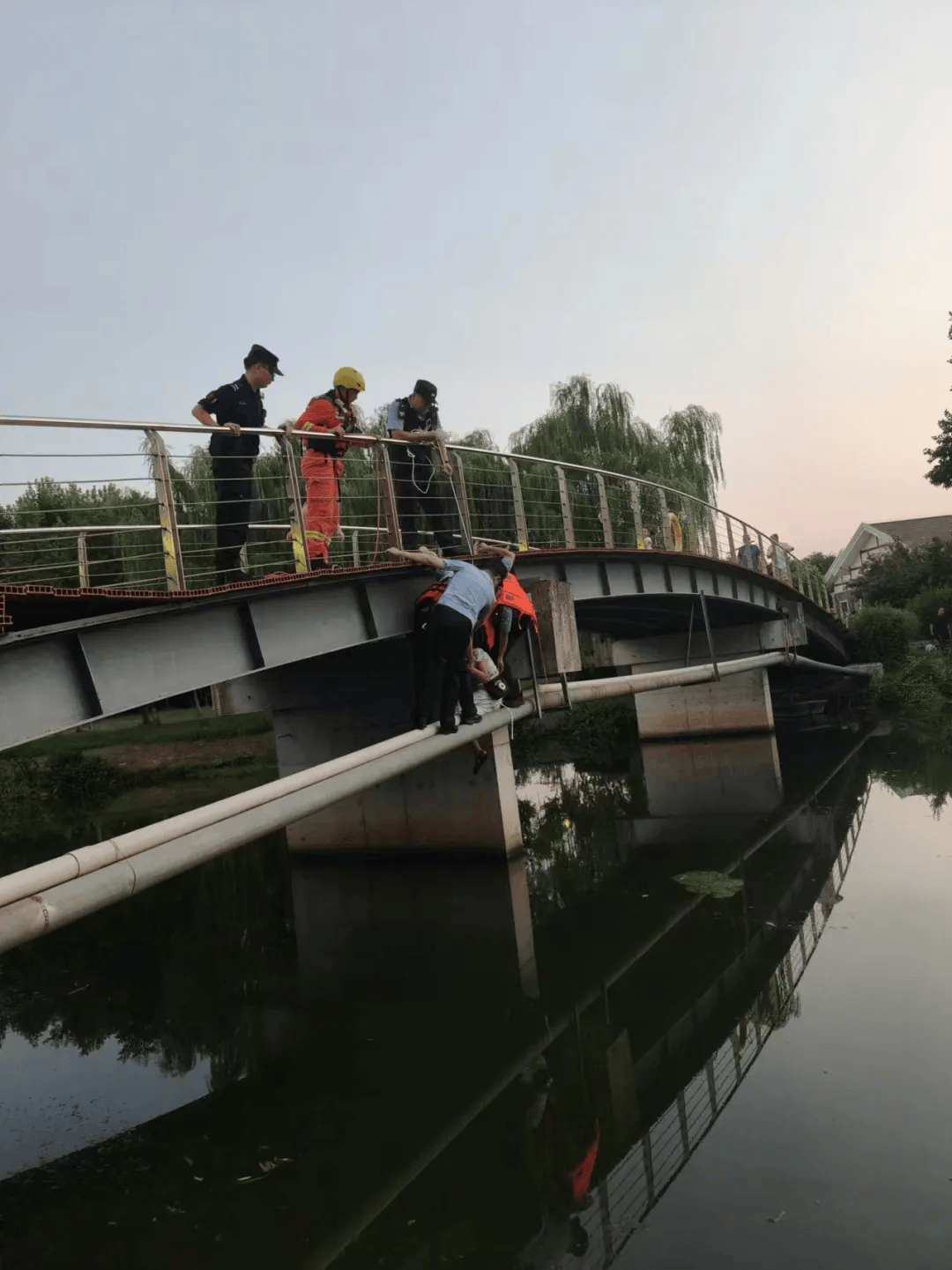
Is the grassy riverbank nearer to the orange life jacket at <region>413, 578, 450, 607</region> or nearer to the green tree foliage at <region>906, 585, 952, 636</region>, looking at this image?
the orange life jacket at <region>413, 578, 450, 607</region>

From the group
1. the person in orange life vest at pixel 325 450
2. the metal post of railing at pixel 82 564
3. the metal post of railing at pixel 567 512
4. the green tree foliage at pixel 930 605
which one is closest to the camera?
the metal post of railing at pixel 82 564

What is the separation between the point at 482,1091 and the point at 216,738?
21.7 m

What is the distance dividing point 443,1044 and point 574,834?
7746 millimetres

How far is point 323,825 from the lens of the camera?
13.2m

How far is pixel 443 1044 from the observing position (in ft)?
22.4

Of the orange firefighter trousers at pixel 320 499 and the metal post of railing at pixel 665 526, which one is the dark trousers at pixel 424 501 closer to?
the orange firefighter trousers at pixel 320 499

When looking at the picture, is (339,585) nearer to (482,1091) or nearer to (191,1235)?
(482,1091)

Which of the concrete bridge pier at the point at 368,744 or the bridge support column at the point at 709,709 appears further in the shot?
the bridge support column at the point at 709,709

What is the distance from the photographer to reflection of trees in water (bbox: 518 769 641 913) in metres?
11.3

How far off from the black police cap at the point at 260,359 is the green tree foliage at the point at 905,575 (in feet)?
114

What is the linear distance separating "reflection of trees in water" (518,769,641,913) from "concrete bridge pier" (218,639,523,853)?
0.78m

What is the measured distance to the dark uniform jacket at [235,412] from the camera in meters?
7.53

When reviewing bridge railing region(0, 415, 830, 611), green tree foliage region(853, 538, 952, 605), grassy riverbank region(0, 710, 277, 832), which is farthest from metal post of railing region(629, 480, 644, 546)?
green tree foliage region(853, 538, 952, 605)

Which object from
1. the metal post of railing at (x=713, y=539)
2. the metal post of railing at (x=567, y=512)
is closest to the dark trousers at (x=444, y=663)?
the metal post of railing at (x=567, y=512)
